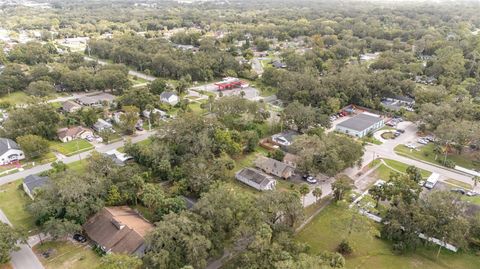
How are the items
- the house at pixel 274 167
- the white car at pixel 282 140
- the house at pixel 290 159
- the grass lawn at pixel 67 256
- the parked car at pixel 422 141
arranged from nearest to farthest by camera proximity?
the grass lawn at pixel 67 256 < the house at pixel 274 167 < the house at pixel 290 159 < the white car at pixel 282 140 < the parked car at pixel 422 141

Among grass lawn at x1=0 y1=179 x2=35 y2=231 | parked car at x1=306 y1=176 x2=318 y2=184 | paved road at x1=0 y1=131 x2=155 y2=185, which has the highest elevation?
parked car at x1=306 y1=176 x2=318 y2=184

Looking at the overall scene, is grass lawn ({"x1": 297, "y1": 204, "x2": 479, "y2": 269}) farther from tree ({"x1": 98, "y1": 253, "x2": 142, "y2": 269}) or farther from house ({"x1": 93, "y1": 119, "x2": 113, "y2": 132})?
house ({"x1": 93, "y1": 119, "x2": 113, "y2": 132})

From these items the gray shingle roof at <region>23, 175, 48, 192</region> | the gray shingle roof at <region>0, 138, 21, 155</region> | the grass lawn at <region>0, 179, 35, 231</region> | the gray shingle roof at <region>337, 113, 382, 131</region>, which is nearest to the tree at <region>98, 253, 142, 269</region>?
the grass lawn at <region>0, 179, 35, 231</region>

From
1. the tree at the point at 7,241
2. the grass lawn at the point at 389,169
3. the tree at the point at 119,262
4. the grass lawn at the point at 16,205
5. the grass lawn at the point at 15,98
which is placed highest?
the tree at the point at 119,262

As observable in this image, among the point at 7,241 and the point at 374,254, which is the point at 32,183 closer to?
Answer: the point at 7,241

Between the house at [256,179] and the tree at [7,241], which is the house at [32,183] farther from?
the house at [256,179]

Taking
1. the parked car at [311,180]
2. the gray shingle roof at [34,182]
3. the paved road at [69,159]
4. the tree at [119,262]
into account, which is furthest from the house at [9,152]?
the parked car at [311,180]

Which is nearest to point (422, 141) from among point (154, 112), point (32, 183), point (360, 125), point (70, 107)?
point (360, 125)
